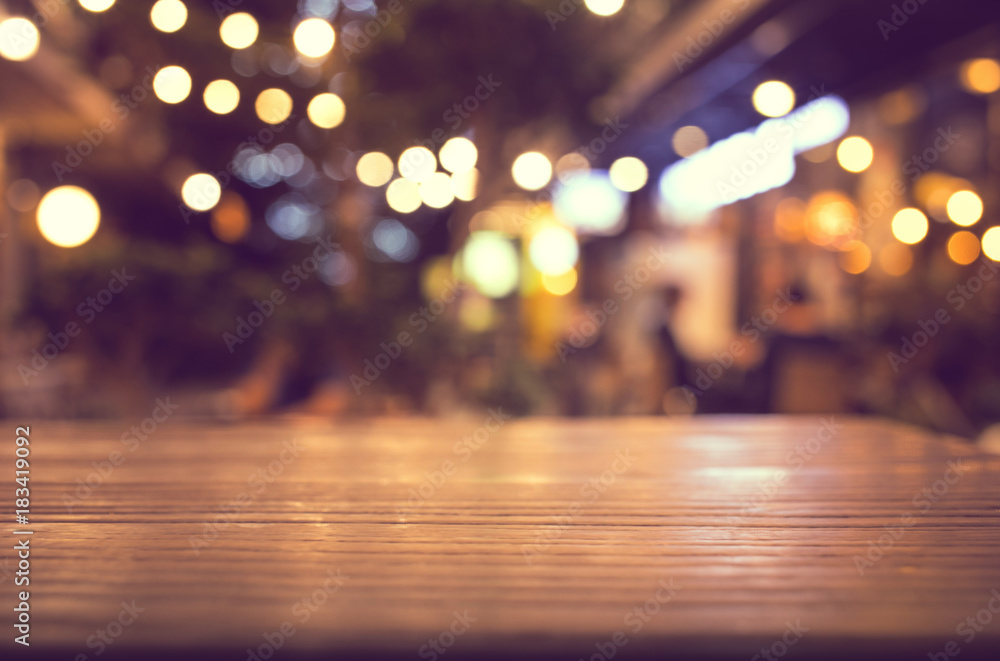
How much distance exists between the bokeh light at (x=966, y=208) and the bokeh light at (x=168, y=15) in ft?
20.1

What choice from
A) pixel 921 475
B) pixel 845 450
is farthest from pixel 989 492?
pixel 845 450

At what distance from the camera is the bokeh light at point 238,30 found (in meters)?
2.75

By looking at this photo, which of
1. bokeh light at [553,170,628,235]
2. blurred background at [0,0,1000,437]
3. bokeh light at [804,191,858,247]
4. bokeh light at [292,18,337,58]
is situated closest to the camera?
bokeh light at [292,18,337,58]

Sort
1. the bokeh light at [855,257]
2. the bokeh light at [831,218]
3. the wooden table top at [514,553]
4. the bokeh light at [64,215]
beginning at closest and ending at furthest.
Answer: the wooden table top at [514,553]
the bokeh light at [64,215]
the bokeh light at [831,218]
the bokeh light at [855,257]

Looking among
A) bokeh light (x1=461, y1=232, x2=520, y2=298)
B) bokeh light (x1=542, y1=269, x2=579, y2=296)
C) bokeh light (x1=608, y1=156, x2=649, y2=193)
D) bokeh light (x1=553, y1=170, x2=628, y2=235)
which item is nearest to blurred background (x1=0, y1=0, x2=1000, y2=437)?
bokeh light (x1=553, y1=170, x2=628, y2=235)

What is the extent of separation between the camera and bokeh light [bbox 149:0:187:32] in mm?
2566

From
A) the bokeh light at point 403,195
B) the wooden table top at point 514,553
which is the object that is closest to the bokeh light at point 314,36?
the wooden table top at point 514,553

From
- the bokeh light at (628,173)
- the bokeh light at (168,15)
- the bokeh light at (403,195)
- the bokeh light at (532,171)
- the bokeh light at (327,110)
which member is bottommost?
the bokeh light at (403,195)

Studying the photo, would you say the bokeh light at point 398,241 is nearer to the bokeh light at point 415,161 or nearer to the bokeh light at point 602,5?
the bokeh light at point 415,161

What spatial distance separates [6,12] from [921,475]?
5.12 meters

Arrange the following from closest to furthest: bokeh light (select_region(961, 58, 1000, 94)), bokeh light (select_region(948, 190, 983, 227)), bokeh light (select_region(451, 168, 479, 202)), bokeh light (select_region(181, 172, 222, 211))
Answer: bokeh light (select_region(181, 172, 222, 211)) < bokeh light (select_region(451, 168, 479, 202)) < bokeh light (select_region(948, 190, 983, 227)) < bokeh light (select_region(961, 58, 1000, 94))

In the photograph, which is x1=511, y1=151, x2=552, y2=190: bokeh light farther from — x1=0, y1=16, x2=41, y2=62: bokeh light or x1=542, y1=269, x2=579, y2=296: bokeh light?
x1=542, y1=269, x2=579, y2=296: bokeh light

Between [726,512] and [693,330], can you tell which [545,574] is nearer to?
[726,512]

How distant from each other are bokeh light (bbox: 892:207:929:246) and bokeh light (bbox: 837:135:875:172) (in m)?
1.07
